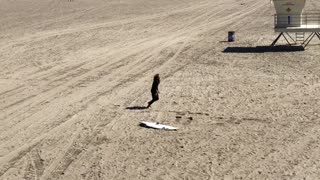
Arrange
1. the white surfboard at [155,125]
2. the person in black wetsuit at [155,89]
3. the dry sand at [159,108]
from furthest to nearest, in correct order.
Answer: the person in black wetsuit at [155,89] → the white surfboard at [155,125] → the dry sand at [159,108]

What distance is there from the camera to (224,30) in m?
33.9

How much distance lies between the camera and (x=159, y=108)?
50.5ft

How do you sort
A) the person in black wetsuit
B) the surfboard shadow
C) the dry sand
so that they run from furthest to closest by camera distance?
the surfboard shadow → the person in black wetsuit → the dry sand

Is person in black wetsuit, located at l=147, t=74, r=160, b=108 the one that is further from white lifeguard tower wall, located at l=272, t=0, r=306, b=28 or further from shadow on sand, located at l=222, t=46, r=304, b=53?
white lifeguard tower wall, located at l=272, t=0, r=306, b=28

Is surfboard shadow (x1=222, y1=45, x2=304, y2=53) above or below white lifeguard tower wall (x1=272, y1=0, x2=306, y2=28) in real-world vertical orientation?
below

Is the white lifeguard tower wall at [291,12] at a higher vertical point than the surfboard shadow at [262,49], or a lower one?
higher

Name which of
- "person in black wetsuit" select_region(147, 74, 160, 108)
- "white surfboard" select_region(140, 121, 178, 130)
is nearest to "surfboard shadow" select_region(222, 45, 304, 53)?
"person in black wetsuit" select_region(147, 74, 160, 108)

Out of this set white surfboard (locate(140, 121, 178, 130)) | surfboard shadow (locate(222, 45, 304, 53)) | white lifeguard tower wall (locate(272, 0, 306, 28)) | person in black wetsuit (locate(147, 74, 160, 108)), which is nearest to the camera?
white surfboard (locate(140, 121, 178, 130))

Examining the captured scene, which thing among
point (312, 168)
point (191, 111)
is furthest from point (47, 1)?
point (312, 168)

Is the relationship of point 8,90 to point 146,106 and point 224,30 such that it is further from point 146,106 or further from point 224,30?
point 224,30

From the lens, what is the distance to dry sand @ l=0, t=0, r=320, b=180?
10984mm

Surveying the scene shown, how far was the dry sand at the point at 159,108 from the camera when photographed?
11.0m

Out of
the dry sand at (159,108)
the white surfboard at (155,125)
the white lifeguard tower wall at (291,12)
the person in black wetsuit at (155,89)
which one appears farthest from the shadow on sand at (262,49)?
the white surfboard at (155,125)

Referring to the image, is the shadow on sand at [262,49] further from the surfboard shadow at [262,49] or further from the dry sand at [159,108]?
the dry sand at [159,108]
